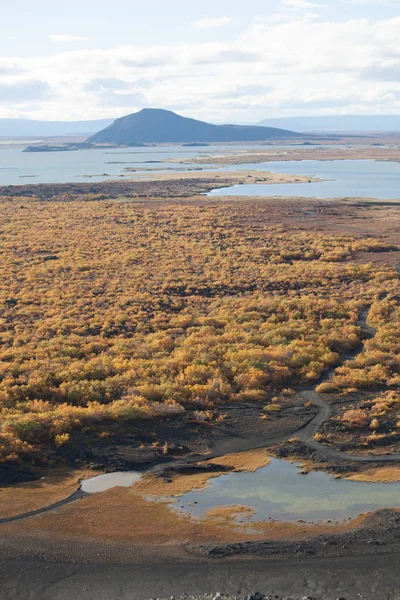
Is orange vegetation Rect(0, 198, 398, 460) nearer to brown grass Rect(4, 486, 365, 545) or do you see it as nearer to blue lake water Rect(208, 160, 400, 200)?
brown grass Rect(4, 486, 365, 545)

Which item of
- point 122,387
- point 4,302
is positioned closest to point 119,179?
point 4,302

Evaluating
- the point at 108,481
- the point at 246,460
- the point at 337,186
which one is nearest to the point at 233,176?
the point at 337,186

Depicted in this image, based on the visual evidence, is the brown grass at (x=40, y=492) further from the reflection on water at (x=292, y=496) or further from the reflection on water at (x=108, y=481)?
the reflection on water at (x=292, y=496)

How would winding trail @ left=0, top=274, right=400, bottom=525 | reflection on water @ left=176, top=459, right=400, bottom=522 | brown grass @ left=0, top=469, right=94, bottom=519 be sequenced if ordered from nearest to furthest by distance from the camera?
reflection on water @ left=176, top=459, right=400, bottom=522
brown grass @ left=0, top=469, right=94, bottom=519
winding trail @ left=0, top=274, right=400, bottom=525

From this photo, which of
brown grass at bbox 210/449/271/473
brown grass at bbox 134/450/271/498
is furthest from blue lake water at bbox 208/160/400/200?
brown grass at bbox 134/450/271/498

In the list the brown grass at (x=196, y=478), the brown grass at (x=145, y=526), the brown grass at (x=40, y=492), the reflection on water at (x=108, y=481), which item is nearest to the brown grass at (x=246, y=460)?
the brown grass at (x=196, y=478)

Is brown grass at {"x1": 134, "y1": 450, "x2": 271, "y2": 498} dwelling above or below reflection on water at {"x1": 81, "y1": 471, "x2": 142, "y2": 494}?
below
